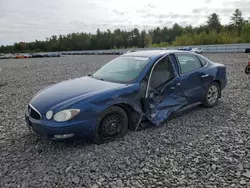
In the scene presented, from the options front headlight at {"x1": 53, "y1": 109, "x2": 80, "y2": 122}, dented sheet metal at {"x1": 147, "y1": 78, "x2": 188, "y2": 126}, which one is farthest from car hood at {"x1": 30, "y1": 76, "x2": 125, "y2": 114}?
dented sheet metal at {"x1": 147, "y1": 78, "x2": 188, "y2": 126}

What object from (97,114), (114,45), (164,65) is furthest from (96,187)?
(114,45)

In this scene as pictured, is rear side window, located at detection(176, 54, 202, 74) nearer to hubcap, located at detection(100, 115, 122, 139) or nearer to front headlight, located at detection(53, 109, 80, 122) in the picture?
hubcap, located at detection(100, 115, 122, 139)

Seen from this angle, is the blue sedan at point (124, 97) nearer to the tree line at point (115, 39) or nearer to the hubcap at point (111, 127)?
the hubcap at point (111, 127)

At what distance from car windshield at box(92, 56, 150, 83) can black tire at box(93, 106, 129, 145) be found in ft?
2.13

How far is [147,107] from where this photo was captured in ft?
12.4

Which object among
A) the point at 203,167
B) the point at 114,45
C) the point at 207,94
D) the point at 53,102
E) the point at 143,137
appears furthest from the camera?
the point at 114,45

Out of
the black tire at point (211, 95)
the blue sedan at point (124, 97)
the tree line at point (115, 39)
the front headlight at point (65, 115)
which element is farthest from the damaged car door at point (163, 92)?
the tree line at point (115, 39)

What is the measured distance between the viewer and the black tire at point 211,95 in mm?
4883

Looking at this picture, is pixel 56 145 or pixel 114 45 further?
pixel 114 45

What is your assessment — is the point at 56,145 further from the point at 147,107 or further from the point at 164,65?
the point at 164,65

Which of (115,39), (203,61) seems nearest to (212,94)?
(203,61)

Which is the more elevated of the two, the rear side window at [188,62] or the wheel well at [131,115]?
the rear side window at [188,62]

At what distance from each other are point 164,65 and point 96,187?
265 cm

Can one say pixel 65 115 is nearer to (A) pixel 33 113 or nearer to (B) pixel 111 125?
(A) pixel 33 113
